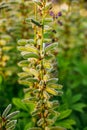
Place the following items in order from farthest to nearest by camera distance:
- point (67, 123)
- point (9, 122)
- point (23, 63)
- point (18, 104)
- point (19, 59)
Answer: point (19, 59) → point (18, 104) → point (67, 123) → point (23, 63) → point (9, 122)

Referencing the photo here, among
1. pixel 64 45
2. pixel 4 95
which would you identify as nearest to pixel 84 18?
pixel 64 45

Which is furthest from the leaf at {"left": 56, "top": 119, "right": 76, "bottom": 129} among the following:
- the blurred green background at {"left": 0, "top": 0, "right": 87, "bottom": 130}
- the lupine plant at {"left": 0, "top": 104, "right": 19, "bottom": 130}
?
the lupine plant at {"left": 0, "top": 104, "right": 19, "bottom": 130}

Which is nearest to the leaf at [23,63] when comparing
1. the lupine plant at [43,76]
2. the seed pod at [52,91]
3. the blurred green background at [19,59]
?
the lupine plant at [43,76]

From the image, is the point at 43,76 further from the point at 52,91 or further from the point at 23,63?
the point at 23,63

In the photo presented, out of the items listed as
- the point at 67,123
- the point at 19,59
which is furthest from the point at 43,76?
the point at 19,59

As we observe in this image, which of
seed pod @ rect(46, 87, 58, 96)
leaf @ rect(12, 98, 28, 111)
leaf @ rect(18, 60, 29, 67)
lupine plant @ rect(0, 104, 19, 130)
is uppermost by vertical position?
leaf @ rect(18, 60, 29, 67)

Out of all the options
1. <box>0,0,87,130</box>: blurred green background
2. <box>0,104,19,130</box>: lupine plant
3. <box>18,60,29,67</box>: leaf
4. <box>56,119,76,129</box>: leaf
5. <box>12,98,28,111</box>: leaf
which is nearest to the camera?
<box>0,104,19,130</box>: lupine plant

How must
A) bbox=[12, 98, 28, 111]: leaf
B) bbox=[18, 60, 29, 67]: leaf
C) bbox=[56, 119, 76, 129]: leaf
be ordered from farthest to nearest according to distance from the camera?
bbox=[12, 98, 28, 111]: leaf, bbox=[56, 119, 76, 129]: leaf, bbox=[18, 60, 29, 67]: leaf

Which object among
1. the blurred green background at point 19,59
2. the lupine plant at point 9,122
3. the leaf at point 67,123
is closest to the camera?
the lupine plant at point 9,122

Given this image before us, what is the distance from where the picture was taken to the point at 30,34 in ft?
10.9

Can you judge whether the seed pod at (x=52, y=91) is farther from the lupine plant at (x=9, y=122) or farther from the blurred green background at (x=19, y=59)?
the blurred green background at (x=19, y=59)

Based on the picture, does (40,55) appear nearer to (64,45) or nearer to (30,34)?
(30,34)

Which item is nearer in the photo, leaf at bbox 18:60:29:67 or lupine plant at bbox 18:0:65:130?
lupine plant at bbox 18:0:65:130

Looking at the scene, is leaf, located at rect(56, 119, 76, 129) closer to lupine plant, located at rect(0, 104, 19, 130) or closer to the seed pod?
the seed pod
